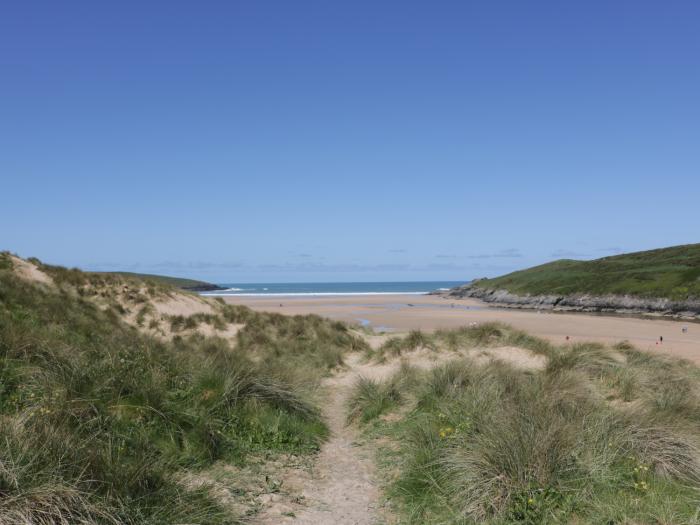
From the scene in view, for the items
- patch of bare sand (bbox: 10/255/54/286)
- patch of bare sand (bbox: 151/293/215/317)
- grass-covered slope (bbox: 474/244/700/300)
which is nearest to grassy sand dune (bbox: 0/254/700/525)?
patch of bare sand (bbox: 10/255/54/286)

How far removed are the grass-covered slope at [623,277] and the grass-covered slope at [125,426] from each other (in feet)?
180

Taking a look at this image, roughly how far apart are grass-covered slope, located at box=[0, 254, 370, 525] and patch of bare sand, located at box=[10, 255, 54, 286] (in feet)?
24.0

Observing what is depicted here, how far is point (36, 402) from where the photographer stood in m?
5.92

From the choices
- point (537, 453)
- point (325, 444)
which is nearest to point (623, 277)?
point (325, 444)

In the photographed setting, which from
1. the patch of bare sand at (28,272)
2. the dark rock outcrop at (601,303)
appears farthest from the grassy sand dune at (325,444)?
the dark rock outcrop at (601,303)

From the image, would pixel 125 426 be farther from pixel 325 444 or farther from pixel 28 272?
pixel 28 272

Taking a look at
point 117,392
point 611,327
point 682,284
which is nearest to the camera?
point 117,392

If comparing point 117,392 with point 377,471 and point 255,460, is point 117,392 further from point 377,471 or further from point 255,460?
point 377,471

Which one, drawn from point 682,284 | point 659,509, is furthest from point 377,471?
point 682,284

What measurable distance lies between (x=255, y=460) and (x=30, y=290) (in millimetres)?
13474

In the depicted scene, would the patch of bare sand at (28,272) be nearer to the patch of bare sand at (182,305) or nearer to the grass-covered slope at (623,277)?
the patch of bare sand at (182,305)

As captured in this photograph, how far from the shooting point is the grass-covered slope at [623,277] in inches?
2165

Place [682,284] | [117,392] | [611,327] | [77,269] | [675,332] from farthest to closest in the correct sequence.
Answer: [682,284] < [611,327] < [675,332] < [77,269] < [117,392]

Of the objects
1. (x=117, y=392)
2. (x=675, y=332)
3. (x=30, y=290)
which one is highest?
(x=30, y=290)
